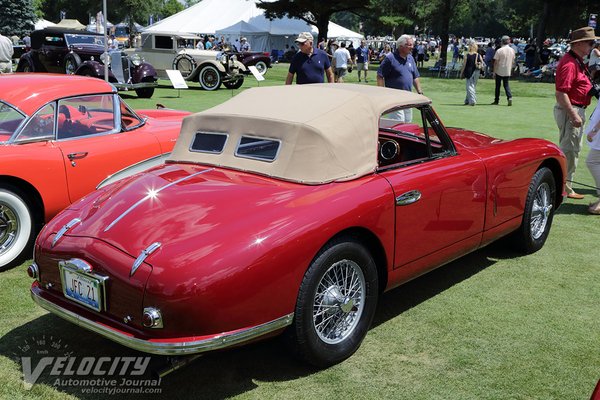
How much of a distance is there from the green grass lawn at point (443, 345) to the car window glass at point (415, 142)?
40.0 inches

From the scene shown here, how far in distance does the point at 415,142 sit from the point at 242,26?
40901 mm

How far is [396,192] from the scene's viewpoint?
12.0 feet

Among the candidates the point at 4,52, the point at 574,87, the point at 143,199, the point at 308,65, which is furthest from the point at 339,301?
the point at 4,52

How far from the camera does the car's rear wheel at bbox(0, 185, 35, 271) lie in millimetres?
4720

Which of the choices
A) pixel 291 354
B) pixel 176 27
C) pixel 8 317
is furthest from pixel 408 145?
pixel 176 27

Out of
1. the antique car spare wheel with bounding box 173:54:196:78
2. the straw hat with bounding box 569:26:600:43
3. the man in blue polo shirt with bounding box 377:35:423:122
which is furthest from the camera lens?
the antique car spare wheel with bounding box 173:54:196:78

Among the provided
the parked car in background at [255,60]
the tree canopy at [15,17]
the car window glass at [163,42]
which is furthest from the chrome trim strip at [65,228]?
the tree canopy at [15,17]

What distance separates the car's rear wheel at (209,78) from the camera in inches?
820

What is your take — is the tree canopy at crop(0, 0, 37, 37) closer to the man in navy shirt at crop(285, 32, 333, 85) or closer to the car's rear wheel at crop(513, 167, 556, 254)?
the man in navy shirt at crop(285, 32, 333, 85)

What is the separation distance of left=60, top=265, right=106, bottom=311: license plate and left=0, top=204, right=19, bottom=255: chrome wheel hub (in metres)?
1.86

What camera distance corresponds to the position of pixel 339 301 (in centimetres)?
336

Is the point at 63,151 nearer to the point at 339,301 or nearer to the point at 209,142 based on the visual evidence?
the point at 209,142

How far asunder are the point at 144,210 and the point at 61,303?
2.15ft

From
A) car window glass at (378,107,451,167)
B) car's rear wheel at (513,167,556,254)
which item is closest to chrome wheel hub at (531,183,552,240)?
car's rear wheel at (513,167,556,254)
